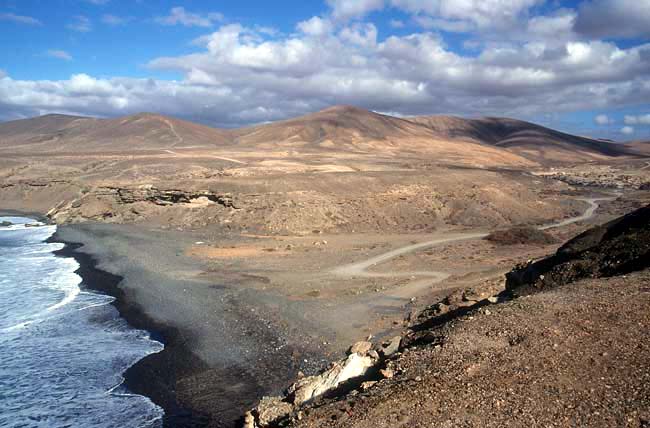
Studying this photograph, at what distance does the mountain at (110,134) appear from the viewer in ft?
412

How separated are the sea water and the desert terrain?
990mm

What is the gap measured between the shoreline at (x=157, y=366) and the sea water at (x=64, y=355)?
284 mm

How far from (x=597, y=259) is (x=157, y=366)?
48.1ft

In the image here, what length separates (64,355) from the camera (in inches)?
704

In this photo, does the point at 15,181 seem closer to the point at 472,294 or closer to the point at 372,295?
the point at 372,295

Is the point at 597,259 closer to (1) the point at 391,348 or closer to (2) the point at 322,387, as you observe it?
(1) the point at 391,348

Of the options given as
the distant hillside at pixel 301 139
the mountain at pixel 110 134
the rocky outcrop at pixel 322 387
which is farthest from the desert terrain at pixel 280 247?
the mountain at pixel 110 134

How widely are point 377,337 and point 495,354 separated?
25.5ft

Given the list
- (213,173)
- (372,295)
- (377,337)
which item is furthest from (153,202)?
(377,337)

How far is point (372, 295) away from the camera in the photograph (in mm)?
23703

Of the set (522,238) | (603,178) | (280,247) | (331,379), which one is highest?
(603,178)

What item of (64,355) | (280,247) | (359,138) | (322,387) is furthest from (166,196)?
(359,138)

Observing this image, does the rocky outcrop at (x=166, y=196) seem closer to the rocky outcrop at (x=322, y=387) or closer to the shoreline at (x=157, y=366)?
the shoreline at (x=157, y=366)

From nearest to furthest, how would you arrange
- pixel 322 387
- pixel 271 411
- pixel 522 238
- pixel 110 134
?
pixel 271 411, pixel 322 387, pixel 522 238, pixel 110 134
